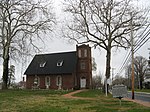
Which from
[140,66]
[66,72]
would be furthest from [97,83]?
[66,72]

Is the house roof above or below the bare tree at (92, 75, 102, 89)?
above

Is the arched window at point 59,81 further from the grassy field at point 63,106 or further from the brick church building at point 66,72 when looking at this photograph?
the grassy field at point 63,106

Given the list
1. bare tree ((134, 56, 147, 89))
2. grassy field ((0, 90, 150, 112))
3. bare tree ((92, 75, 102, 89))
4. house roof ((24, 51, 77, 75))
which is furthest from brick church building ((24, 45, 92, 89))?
bare tree ((134, 56, 147, 89))

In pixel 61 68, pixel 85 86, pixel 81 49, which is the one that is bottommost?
pixel 85 86

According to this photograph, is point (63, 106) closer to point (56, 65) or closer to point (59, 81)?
point (59, 81)

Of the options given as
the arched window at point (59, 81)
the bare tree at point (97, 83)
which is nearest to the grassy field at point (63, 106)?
the arched window at point (59, 81)

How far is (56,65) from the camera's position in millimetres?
57625

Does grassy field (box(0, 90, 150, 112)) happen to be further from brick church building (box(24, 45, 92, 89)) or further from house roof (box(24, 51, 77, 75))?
house roof (box(24, 51, 77, 75))

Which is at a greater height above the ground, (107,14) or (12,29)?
(107,14)

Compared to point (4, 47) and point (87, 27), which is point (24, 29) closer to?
point (4, 47)

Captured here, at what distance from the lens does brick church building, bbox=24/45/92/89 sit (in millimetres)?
54744

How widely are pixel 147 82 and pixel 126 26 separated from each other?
56.7 meters

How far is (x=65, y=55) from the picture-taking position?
58938mm

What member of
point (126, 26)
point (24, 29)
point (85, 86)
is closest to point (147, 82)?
point (85, 86)
